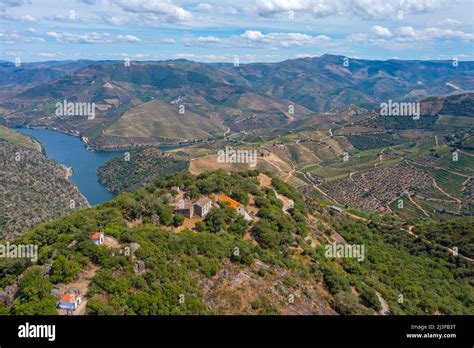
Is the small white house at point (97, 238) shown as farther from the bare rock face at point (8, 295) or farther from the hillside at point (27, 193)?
the hillside at point (27, 193)

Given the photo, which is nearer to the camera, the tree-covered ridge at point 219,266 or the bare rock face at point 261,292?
the tree-covered ridge at point 219,266

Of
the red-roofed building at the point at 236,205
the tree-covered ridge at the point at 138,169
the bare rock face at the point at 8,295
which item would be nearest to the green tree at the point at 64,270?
the bare rock face at the point at 8,295

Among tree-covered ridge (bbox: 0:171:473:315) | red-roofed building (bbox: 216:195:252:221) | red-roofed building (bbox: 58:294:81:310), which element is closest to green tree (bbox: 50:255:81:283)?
tree-covered ridge (bbox: 0:171:473:315)

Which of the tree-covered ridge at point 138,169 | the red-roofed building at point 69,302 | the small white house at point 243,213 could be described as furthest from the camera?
the tree-covered ridge at point 138,169

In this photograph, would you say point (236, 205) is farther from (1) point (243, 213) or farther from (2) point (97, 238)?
(2) point (97, 238)

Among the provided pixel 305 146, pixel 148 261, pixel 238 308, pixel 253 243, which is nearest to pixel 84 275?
pixel 148 261

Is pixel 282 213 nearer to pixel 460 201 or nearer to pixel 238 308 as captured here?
pixel 238 308
